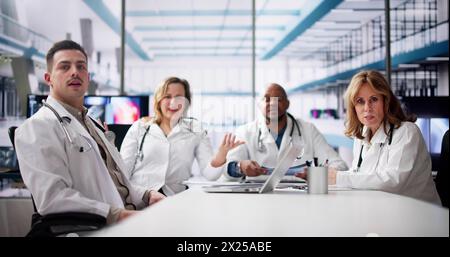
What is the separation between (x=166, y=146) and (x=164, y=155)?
4 cm

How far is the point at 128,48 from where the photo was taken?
3672mm

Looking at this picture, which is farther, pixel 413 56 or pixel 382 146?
pixel 413 56

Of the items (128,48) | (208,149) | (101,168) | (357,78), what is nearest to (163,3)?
(128,48)

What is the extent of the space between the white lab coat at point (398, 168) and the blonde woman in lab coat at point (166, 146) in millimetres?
773

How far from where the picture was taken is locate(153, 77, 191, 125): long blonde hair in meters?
2.21

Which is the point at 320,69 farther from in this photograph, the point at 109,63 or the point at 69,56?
the point at 69,56

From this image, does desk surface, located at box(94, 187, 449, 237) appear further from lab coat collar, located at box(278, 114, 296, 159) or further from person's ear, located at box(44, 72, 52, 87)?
lab coat collar, located at box(278, 114, 296, 159)

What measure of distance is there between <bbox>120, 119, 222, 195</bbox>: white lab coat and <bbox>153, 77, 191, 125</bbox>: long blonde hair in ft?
0.19

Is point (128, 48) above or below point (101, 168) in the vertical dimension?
above

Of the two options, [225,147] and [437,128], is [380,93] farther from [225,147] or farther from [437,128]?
[437,128]

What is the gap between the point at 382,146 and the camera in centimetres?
162

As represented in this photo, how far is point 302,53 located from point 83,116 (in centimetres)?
364

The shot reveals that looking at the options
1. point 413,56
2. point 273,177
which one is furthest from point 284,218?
point 413,56

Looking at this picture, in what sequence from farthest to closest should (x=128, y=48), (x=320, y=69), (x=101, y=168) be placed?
(x=320, y=69) < (x=128, y=48) < (x=101, y=168)
